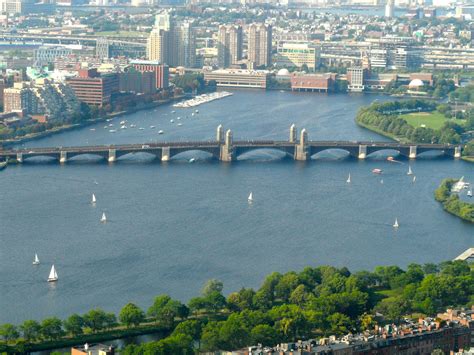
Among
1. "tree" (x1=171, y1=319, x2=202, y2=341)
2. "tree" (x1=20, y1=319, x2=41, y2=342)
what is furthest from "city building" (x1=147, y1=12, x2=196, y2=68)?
"tree" (x1=171, y1=319, x2=202, y2=341)

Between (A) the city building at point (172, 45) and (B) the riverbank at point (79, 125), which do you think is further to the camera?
(A) the city building at point (172, 45)

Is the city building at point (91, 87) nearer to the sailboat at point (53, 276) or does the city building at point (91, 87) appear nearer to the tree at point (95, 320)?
the sailboat at point (53, 276)

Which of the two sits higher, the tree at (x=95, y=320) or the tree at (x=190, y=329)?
the tree at (x=190, y=329)

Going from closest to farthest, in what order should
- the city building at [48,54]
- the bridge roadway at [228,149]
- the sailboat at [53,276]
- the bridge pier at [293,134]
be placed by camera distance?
1. the sailboat at [53,276]
2. the bridge roadway at [228,149]
3. the bridge pier at [293,134]
4. the city building at [48,54]

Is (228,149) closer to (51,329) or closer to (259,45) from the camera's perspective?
(51,329)

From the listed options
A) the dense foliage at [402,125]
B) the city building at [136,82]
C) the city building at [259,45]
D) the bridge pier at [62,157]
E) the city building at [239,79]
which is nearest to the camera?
the bridge pier at [62,157]

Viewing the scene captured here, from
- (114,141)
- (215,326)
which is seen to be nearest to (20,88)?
(114,141)

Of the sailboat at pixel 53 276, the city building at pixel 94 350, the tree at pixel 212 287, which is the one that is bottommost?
the sailboat at pixel 53 276

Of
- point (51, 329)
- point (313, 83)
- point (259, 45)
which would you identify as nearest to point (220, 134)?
point (51, 329)

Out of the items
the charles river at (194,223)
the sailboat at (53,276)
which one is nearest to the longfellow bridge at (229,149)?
the charles river at (194,223)
